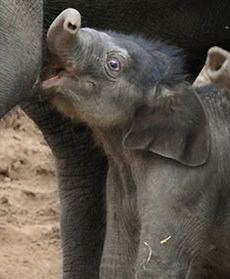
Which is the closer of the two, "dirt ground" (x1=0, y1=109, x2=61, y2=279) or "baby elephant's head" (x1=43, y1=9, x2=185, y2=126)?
"baby elephant's head" (x1=43, y1=9, x2=185, y2=126)

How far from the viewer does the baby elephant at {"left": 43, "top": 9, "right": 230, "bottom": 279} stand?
17.3 feet

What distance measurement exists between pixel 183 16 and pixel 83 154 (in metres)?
0.66

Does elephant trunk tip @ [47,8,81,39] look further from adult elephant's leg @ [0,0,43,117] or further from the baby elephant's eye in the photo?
the baby elephant's eye

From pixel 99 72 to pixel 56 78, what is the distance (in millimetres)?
113

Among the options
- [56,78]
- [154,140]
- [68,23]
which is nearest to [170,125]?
[154,140]

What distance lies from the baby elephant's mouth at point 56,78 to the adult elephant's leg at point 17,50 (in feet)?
0.12

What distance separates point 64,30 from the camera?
16.8 feet

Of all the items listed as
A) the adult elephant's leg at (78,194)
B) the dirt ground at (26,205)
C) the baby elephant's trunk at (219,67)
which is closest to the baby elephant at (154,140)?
the baby elephant's trunk at (219,67)

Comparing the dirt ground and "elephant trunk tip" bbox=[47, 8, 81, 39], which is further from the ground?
"elephant trunk tip" bbox=[47, 8, 81, 39]

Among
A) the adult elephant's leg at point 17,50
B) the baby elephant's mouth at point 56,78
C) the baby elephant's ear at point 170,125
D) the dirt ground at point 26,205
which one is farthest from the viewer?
the dirt ground at point 26,205

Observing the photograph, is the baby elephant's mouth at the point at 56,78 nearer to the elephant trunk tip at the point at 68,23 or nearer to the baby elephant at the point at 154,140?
the baby elephant at the point at 154,140

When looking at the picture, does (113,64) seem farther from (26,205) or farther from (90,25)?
(26,205)

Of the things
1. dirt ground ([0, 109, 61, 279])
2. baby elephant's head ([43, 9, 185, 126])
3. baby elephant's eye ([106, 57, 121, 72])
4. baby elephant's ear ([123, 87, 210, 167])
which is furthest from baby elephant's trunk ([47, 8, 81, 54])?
dirt ground ([0, 109, 61, 279])

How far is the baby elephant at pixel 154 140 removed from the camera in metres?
5.26
